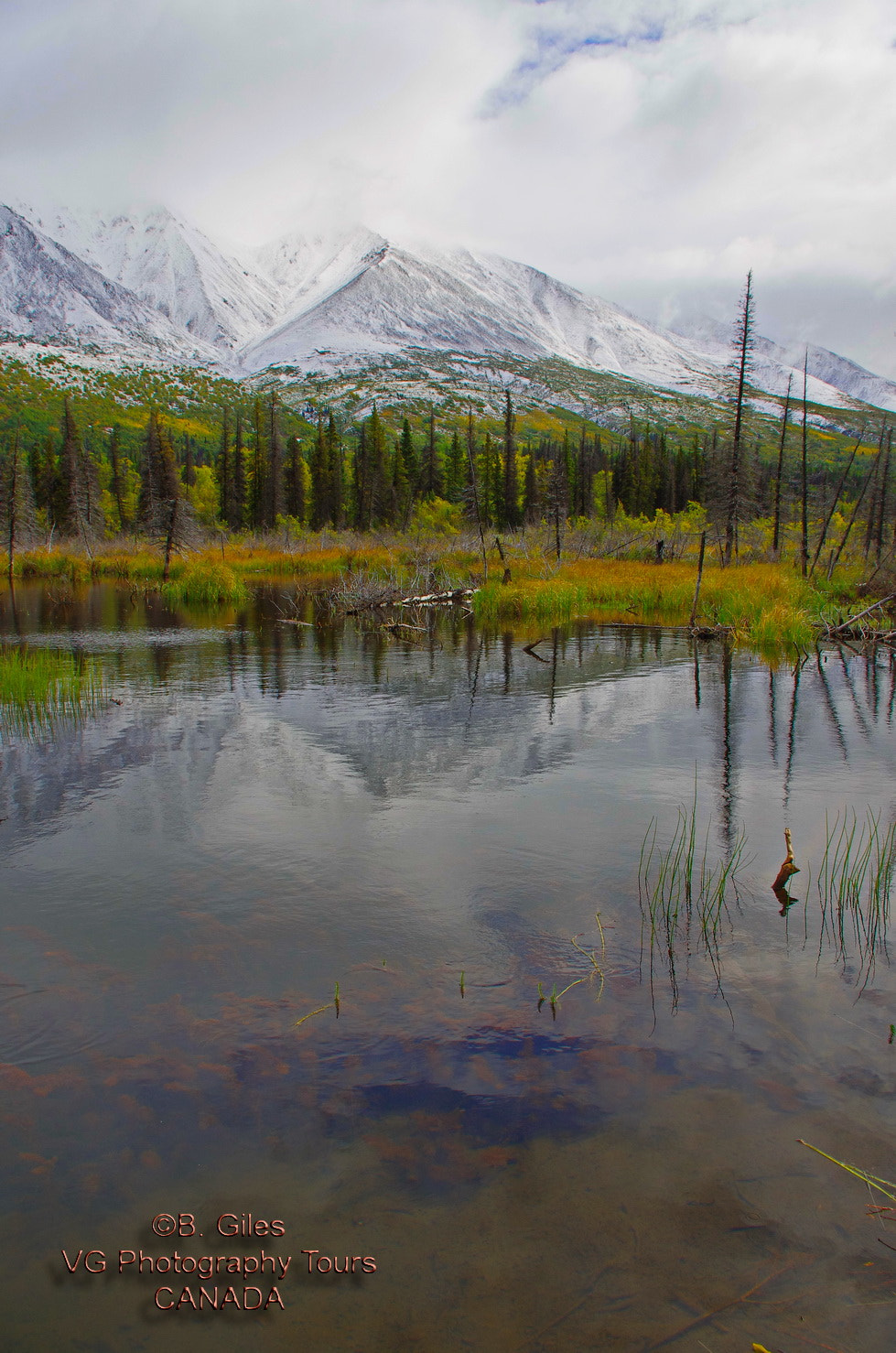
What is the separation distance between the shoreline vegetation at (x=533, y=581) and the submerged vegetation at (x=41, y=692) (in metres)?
13.6

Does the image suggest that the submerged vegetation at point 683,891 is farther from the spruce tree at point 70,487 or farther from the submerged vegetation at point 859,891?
the spruce tree at point 70,487

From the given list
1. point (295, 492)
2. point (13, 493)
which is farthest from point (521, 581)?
point (295, 492)

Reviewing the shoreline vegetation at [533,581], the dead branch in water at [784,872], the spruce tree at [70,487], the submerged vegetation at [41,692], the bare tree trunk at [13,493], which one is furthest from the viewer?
the spruce tree at [70,487]

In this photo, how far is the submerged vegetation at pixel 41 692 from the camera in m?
13.3

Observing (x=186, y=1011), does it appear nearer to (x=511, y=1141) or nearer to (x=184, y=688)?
(x=511, y=1141)

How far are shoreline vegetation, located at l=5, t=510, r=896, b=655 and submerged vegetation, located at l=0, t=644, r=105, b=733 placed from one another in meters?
13.6

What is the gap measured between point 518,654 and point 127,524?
3184 inches

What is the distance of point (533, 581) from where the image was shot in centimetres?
3231

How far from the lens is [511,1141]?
163 inches

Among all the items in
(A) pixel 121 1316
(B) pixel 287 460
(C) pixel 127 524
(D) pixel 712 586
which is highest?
(B) pixel 287 460

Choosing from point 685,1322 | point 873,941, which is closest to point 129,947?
point 685,1322

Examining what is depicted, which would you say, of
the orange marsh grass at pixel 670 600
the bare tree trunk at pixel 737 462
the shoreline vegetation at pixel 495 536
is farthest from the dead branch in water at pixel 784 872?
the bare tree trunk at pixel 737 462

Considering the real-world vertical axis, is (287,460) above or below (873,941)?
above

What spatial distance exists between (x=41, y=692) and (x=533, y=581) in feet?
70.3
